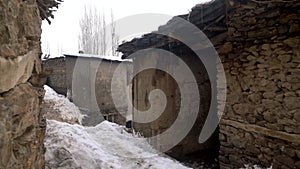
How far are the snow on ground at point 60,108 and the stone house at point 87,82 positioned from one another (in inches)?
20.5

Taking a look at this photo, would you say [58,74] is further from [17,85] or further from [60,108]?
[17,85]

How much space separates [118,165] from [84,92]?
1024 cm

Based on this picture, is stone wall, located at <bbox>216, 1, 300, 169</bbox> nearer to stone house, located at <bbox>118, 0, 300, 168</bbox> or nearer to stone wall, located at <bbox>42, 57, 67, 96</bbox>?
stone house, located at <bbox>118, 0, 300, 168</bbox>

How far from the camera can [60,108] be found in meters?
12.3

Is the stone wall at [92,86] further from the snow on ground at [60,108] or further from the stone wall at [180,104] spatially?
the stone wall at [180,104]

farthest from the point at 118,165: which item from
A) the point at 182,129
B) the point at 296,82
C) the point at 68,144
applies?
the point at 296,82

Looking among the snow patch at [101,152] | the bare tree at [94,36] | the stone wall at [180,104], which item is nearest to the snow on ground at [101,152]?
the snow patch at [101,152]

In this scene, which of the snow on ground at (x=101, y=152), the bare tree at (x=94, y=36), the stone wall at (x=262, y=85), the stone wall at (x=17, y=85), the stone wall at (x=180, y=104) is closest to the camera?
the stone wall at (x=17, y=85)

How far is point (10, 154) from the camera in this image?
1314mm

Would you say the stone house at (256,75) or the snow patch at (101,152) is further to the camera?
the snow patch at (101,152)

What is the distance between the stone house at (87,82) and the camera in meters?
13.8

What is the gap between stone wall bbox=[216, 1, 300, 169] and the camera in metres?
3.07

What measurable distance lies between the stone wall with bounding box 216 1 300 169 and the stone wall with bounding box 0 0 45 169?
2691mm

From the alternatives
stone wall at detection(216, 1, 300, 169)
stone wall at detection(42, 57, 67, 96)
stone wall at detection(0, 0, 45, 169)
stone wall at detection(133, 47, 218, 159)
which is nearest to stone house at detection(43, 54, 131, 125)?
stone wall at detection(42, 57, 67, 96)
